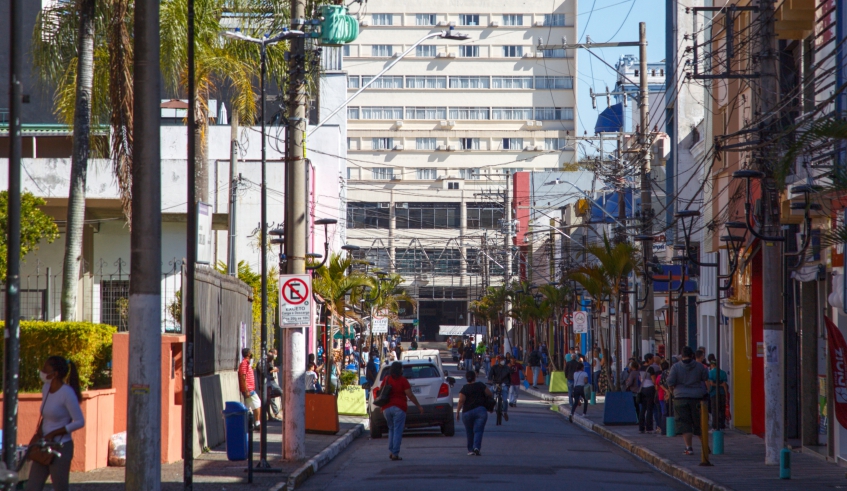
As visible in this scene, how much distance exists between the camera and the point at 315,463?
17453mm

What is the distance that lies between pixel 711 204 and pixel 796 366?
30.7 feet

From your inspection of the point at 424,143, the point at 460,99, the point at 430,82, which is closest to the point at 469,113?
the point at 460,99

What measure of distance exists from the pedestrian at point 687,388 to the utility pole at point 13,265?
12.7 metres

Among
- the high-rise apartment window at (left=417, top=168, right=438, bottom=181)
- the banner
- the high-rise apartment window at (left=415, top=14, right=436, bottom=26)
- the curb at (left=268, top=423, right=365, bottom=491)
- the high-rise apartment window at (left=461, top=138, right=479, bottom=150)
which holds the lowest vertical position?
the curb at (left=268, top=423, right=365, bottom=491)

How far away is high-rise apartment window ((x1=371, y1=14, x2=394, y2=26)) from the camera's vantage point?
129 m

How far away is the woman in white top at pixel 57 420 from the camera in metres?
9.87

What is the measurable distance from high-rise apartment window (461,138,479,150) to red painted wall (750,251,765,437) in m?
99.4

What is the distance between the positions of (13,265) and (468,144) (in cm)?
11692

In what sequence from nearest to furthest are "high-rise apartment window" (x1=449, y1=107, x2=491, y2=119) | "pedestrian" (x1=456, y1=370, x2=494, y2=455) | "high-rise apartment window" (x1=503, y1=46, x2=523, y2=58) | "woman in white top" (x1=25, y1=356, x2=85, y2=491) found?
"woman in white top" (x1=25, y1=356, x2=85, y2=491)
"pedestrian" (x1=456, y1=370, x2=494, y2=455)
"high-rise apartment window" (x1=449, y1=107, x2=491, y2=119)
"high-rise apartment window" (x1=503, y1=46, x2=523, y2=58)

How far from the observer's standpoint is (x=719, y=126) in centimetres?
2923

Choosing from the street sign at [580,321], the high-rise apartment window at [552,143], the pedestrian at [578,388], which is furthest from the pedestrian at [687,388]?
the high-rise apartment window at [552,143]

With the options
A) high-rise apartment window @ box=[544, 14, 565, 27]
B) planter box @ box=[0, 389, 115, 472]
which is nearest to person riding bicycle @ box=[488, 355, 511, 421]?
planter box @ box=[0, 389, 115, 472]

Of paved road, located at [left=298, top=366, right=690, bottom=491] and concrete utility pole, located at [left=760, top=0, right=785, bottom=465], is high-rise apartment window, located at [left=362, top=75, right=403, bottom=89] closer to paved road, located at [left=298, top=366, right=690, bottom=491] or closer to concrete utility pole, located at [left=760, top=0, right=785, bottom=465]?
paved road, located at [left=298, top=366, right=690, bottom=491]

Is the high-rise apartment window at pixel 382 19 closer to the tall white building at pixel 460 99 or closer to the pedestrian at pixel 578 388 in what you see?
the tall white building at pixel 460 99
